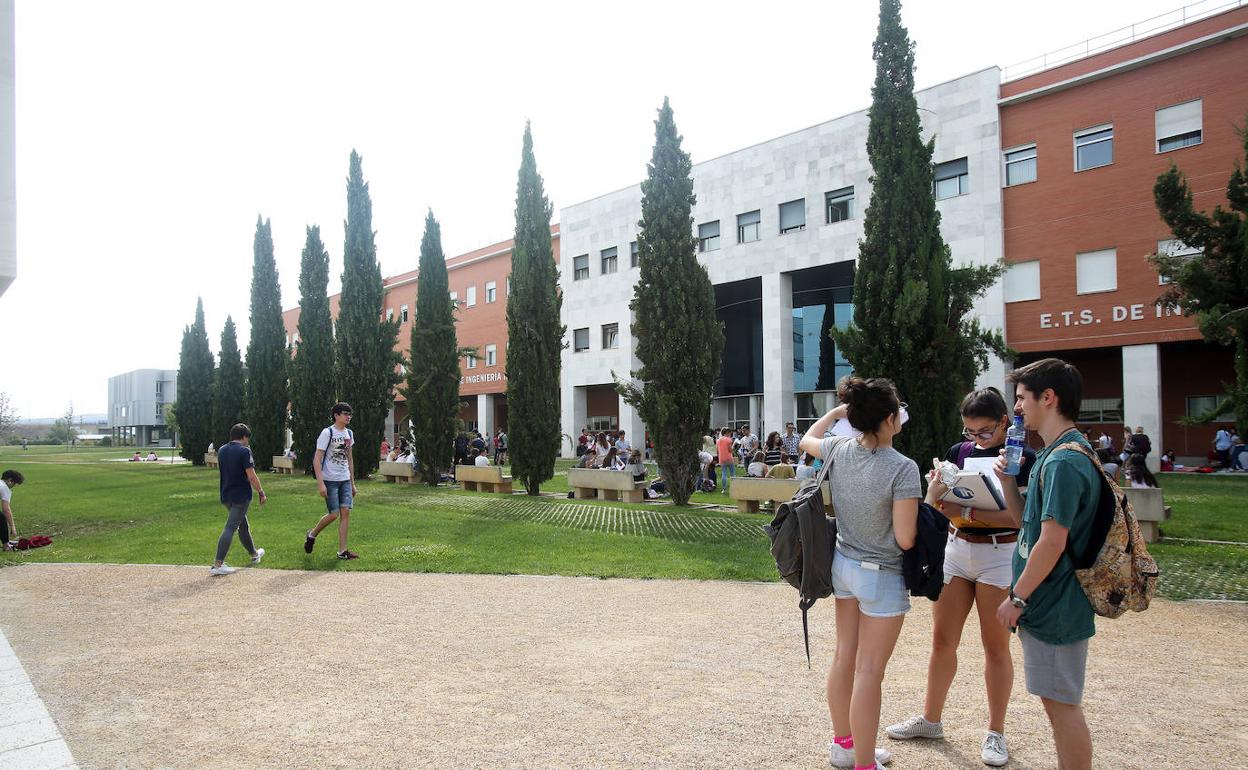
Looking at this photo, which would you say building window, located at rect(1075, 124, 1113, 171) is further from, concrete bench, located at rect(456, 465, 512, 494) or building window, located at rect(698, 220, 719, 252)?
concrete bench, located at rect(456, 465, 512, 494)

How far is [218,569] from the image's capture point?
29.3 feet

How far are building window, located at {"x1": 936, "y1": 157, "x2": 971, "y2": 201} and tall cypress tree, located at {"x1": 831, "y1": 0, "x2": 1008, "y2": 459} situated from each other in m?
12.2

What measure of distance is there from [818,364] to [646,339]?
1645 cm

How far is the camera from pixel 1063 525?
2.80m

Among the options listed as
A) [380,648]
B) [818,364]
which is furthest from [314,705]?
[818,364]

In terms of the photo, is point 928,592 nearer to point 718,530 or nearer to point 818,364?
point 718,530

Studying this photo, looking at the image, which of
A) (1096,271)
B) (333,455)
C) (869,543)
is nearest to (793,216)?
(1096,271)

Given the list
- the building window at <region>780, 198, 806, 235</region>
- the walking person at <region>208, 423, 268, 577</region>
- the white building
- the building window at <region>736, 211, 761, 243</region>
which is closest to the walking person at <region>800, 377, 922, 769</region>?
the walking person at <region>208, 423, 268, 577</region>

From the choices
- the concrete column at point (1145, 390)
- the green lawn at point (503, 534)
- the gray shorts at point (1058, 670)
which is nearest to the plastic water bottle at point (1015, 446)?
the gray shorts at point (1058, 670)

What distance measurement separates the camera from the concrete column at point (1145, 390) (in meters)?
22.7

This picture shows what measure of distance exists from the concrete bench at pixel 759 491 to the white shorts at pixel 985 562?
978 cm

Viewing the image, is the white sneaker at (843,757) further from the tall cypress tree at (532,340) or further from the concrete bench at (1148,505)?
the tall cypress tree at (532,340)

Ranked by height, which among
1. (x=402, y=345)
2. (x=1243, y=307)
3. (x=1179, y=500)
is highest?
(x=402, y=345)

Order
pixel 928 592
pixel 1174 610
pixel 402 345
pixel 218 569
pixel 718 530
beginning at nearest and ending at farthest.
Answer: pixel 928 592 → pixel 1174 610 → pixel 218 569 → pixel 718 530 → pixel 402 345
